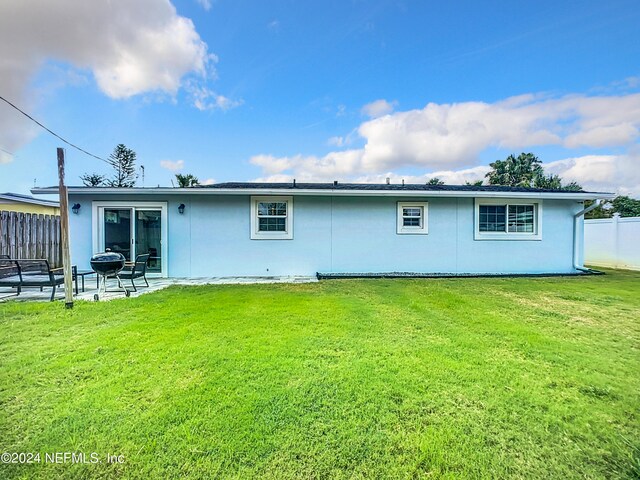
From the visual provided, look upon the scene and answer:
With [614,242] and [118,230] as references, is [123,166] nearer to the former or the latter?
[118,230]

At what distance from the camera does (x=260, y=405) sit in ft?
7.91

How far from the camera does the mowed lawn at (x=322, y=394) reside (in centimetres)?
188

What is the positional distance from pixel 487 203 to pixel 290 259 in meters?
6.80

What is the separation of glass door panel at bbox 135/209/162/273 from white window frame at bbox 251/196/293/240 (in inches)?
110

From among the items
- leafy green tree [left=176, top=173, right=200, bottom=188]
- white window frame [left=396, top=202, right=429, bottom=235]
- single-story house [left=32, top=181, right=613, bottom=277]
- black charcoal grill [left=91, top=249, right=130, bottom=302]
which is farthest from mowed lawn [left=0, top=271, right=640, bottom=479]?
leafy green tree [left=176, top=173, right=200, bottom=188]

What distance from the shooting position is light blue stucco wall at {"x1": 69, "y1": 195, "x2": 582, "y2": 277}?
9.23 m

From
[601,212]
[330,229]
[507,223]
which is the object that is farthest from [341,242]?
[601,212]

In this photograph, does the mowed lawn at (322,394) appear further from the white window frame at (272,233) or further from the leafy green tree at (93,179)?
the leafy green tree at (93,179)

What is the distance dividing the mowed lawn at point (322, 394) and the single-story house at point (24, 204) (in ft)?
33.6

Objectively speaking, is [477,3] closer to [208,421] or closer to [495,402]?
[495,402]

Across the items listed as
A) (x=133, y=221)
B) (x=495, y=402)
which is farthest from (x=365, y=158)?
(x=495, y=402)

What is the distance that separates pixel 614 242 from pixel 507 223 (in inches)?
261

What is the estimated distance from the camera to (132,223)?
9031 mm

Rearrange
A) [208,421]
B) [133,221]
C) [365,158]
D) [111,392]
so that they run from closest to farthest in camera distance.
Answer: [208,421] < [111,392] < [133,221] < [365,158]
